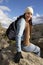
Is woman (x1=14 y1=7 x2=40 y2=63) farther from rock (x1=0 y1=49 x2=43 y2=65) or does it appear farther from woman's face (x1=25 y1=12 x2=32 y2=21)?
rock (x1=0 y1=49 x2=43 y2=65)

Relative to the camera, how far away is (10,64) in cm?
1108

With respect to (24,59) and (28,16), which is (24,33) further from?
(24,59)

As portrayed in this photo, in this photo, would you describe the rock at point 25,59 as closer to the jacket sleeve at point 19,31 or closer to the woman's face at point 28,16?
the jacket sleeve at point 19,31

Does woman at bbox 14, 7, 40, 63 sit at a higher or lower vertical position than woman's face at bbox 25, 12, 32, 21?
lower

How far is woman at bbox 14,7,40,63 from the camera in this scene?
10852mm

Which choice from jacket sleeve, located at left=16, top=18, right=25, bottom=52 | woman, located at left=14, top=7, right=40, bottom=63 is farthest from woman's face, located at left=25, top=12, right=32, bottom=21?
jacket sleeve, located at left=16, top=18, right=25, bottom=52

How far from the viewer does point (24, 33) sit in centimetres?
1155

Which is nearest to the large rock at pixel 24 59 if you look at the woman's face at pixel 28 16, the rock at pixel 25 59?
the rock at pixel 25 59

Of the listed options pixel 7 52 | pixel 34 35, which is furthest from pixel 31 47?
pixel 34 35

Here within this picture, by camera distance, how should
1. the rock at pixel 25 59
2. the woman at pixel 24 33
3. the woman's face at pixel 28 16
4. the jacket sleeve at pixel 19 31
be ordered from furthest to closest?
the woman's face at pixel 28 16 < the rock at pixel 25 59 < the woman at pixel 24 33 < the jacket sleeve at pixel 19 31

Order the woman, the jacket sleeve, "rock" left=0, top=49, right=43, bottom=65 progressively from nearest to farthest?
the jacket sleeve → the woman → "rock" left=0, top=49, right=43, bottom=65

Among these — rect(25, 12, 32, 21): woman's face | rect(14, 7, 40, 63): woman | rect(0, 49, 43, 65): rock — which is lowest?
rect(0, 49, 43, 65): rock

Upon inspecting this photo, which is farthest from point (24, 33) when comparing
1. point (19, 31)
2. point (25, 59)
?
point (25, 59)

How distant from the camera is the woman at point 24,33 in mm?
10852
